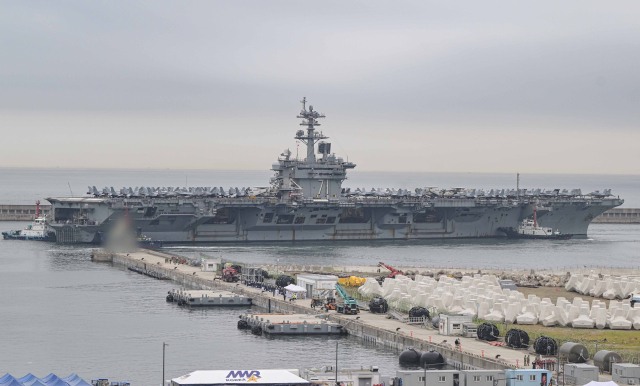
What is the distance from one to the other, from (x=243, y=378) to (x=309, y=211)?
50.1 m

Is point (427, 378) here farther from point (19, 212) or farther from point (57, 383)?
point (19, 212)

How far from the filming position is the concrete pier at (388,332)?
29.1 m

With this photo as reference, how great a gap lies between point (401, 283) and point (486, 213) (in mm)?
39849

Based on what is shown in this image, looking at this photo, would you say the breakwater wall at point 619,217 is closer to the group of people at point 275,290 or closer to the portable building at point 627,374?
the group of people at point 275,290

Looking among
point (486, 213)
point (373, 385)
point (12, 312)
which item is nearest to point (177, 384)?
point (373, 385)

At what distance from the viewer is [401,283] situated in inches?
1716

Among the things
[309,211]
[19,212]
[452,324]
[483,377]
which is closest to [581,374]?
[483,377]

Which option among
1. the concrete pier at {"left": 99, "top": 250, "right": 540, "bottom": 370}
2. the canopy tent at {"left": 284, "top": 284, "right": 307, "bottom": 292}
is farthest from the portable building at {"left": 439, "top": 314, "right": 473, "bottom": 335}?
the canopy tent at {"left": 284, "top": 284, "right": 307, "bottom": 292}

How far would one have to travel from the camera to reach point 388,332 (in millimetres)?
33906

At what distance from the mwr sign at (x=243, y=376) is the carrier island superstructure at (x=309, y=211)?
146ft

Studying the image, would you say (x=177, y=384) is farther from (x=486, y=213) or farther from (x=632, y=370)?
(x=486, y=213)

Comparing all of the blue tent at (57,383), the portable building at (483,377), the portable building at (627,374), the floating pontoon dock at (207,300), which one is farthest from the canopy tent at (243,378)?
the floating pontoon dock at (207,300)

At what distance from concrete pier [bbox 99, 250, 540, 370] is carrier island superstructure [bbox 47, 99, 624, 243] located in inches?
699

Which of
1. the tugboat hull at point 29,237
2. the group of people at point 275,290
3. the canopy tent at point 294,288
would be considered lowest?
the group of people at point 275,290
